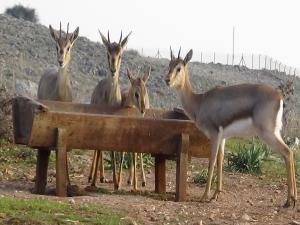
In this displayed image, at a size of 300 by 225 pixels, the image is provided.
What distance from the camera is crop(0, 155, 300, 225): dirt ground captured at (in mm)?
9867

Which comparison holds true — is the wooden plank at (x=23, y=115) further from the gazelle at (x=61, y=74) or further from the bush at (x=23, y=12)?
the bush at (x=23, y=12)

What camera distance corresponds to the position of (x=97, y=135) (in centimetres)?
1138

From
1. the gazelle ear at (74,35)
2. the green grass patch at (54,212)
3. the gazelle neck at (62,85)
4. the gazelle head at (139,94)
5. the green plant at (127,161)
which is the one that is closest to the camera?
the green grass patch at (54,212)

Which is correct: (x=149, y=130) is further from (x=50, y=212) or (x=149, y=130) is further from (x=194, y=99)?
(x=50, y=212)

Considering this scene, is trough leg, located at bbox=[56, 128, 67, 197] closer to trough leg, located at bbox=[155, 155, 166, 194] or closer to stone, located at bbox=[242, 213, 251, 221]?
trough leg, located at bbox=[155, 155, 166, 194]

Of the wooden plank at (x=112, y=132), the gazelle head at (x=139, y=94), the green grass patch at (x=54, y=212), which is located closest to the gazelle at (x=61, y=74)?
the gazelle head at (x=139, y=94)

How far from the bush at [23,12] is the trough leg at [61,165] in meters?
61.0

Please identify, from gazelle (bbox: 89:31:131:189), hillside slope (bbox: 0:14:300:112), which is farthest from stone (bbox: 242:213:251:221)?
hillside slope (bbox: 0:14:300:112)

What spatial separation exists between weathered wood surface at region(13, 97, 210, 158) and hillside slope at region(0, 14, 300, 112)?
832 inches

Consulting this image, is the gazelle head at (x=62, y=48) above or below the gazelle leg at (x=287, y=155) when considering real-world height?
above

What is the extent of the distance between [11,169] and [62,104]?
199 centimetres

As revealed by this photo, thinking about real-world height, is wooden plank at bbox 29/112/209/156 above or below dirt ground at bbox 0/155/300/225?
above

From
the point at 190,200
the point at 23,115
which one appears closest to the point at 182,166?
the point at 190,200

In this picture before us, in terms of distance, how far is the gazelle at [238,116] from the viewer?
11391mm
